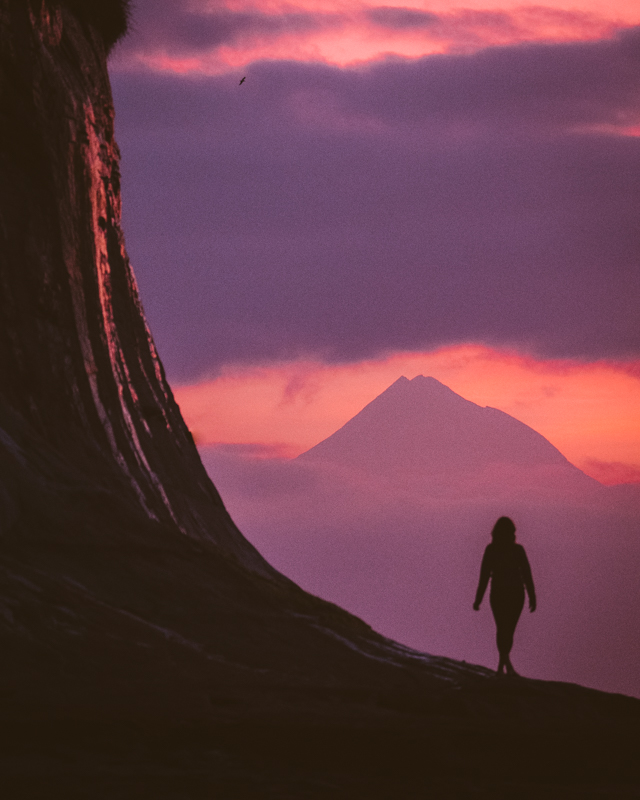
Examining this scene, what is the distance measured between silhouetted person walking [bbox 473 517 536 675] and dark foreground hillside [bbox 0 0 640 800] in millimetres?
716

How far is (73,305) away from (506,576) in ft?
37.2

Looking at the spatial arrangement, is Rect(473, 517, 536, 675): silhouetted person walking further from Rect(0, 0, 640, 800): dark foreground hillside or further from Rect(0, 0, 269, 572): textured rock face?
Rect(0, 0, 269, 572): textured rock face

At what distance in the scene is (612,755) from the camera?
8344mm

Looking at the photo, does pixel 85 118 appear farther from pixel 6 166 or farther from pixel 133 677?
pixel 133 677

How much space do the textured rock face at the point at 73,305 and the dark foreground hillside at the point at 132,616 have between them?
5cm

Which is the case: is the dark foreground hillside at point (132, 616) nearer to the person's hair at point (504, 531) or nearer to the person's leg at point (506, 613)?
the person's leg at point (506, 613)

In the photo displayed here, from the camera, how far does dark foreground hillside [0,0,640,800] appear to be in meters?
7.58

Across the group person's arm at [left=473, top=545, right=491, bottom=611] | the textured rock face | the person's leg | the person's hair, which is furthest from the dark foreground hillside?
the person's hair

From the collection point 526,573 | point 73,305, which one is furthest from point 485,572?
point 73,305

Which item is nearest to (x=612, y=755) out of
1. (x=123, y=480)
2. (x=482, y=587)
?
(x=482, y=587)

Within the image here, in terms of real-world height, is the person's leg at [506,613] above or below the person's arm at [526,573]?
below

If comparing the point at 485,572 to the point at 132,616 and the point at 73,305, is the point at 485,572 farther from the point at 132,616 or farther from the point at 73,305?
the point at 73,305

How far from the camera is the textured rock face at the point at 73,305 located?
18047 millimetres

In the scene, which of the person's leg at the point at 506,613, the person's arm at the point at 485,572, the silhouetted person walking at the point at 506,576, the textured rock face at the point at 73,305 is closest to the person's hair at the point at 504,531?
the silhouetted person walking at the point at 506,576
